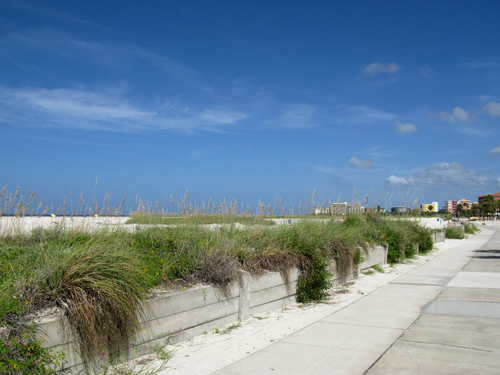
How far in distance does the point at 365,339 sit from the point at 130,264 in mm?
3276

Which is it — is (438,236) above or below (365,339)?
above

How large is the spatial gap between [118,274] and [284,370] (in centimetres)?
216

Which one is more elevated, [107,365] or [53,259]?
[53,259]

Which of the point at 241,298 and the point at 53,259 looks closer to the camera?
the point at 53,259

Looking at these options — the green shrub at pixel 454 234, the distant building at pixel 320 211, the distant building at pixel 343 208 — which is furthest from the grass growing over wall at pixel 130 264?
the green shrub at pixel 454 234

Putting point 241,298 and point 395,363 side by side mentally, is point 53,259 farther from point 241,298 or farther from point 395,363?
point 395,363

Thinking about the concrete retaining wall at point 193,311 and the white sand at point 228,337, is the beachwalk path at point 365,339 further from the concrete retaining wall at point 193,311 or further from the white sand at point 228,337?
the concrete retaining wall at point 193,311

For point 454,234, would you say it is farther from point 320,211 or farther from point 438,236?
point 320,211

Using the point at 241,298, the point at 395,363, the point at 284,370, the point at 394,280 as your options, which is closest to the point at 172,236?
the point at 241,298

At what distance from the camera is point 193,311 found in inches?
239

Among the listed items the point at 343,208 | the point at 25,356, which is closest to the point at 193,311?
the point at 25,356

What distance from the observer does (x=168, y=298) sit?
5625mm

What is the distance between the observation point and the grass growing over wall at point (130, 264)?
15.0ft

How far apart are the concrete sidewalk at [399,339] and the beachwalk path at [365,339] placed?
11mm
